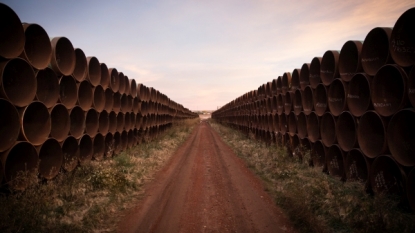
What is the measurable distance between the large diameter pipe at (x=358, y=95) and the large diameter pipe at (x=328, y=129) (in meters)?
1.09

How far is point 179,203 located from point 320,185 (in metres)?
3.21

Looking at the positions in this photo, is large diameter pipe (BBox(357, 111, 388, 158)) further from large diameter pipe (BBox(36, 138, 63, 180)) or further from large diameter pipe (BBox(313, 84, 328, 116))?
large diameter pipe (BBox(36, 138, 63, 180))

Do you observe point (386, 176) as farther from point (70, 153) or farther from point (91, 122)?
point (91, 122)

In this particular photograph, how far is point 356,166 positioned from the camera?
20.1 feet

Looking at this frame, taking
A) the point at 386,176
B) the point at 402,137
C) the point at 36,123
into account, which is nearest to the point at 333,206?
the point at 386,176

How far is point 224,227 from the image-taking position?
477 cm

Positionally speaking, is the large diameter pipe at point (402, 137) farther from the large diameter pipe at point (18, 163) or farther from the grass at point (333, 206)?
the large diameter pipe at point (18, 163)

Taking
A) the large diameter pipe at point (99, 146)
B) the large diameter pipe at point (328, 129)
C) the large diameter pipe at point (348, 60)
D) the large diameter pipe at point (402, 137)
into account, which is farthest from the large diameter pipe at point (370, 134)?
the large diameter pipe at point (99, 146)

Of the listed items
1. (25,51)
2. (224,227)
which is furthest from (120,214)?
(25,51)

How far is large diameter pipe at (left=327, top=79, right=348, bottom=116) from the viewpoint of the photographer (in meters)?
6.95

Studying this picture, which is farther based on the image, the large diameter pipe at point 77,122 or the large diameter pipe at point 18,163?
the large diameter pipe at point 77,122

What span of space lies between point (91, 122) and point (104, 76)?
2.06m

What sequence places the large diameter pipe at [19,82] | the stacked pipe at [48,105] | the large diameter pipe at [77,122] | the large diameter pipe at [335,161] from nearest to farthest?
1. the stacked pipe at [48,105]
2. the large diameter pipe at [19,82]
3. the large diameter pipe at [335,161]
4. the large diameter pipe at [77,122]

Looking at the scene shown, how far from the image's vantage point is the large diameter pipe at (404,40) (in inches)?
182
